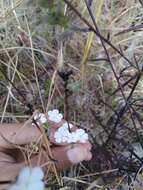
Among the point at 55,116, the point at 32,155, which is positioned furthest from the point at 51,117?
the point at 32,155

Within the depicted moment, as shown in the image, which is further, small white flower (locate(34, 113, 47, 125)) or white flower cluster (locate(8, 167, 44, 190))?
small white flower (locate(34, 113, 47, 125))

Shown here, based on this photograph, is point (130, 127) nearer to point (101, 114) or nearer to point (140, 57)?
point (101, 114)

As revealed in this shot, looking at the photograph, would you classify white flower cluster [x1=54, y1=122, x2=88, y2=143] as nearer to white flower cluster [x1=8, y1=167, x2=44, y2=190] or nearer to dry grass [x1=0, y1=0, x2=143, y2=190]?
dry grass [x1=0, y1=0, x2=143, y2=190]

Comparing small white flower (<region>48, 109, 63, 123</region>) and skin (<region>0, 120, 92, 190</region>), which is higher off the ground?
small white flower (<region>48, 109, 63, 123</region>)

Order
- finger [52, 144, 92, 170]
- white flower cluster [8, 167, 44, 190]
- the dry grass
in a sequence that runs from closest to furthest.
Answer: white flower cluster [8, 167, 44, 190] → finger [52, 144, 92, 170] → the dry grass

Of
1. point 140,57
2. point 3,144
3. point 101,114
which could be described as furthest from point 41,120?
point 140,57

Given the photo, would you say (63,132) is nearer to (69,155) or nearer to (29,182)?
(69,155)

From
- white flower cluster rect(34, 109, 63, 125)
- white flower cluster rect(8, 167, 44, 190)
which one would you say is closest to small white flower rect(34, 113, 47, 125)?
white flower cluster rect(34, 109, 63, 125)

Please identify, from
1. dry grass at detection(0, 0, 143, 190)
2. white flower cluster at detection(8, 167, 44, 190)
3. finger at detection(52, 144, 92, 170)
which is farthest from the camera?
dry grass at detection(0, 0, 143, 190)
